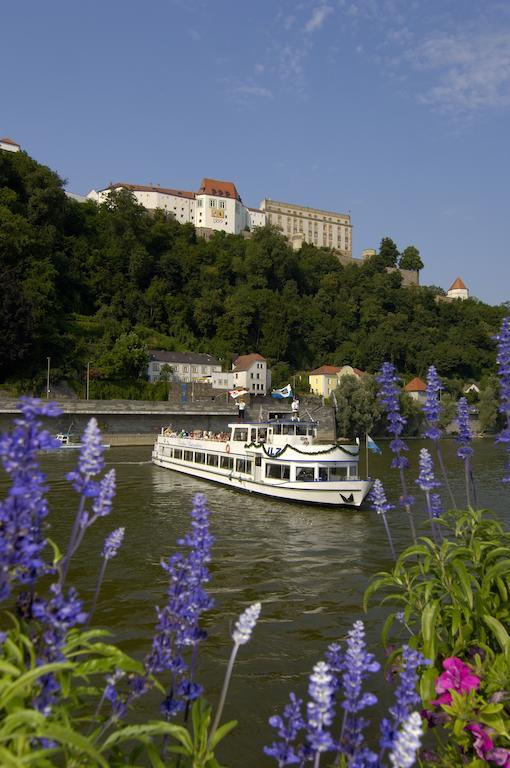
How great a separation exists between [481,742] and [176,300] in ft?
356

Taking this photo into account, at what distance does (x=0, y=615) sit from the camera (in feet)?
39.5

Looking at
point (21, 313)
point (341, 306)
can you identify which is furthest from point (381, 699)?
point (341, 306)

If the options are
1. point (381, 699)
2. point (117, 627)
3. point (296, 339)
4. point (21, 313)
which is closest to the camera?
point (381, 699)

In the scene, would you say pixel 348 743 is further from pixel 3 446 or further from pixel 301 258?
pixel 301 258

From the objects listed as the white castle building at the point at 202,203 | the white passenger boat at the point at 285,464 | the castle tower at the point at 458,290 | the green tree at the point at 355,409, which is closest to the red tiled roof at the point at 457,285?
the castle tower at the point at 458,290

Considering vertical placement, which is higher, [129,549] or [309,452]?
[309,452]

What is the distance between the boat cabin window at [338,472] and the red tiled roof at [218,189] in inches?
5340

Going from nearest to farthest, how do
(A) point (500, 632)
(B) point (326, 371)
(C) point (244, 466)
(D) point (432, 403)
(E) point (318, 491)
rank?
(A) point (500, 632), (D) point (432, 403), (E) point (318, 491), (C) point (244, 466), (B) point (326, 371)

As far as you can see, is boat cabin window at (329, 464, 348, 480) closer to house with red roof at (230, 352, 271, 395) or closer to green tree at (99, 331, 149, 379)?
green tree at (99, 331, 149, 379)

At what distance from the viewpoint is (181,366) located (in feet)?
298

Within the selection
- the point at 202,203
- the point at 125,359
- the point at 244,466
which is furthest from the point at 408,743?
the point at 202,203

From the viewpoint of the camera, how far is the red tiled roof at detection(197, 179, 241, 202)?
153m

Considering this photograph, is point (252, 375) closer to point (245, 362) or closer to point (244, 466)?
point (245, 362)

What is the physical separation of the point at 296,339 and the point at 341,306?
2096 centimetres
